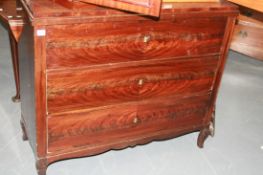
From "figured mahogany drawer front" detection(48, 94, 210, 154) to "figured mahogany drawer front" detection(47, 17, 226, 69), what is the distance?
258 millimetres

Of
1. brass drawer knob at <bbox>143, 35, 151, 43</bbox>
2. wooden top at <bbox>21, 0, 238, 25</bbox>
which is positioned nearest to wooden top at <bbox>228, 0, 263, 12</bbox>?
wooden top at <bbox>21, 0, 238, 25</bbox>

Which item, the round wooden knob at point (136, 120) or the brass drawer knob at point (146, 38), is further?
the round wooden knob at point (136, 120)

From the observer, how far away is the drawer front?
55.8 inches

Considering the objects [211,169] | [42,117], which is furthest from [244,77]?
[42,117]

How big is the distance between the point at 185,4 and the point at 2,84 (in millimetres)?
1563

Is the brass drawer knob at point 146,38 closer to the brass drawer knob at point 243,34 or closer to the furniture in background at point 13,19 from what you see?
the furniture in background at point 13,19

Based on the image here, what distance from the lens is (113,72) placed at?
148 cm

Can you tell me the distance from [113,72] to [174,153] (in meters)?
0.77

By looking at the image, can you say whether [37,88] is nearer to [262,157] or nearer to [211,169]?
[211,169]

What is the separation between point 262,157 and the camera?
6.81 ft

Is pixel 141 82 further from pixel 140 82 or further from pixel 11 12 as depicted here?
pixel 11 12

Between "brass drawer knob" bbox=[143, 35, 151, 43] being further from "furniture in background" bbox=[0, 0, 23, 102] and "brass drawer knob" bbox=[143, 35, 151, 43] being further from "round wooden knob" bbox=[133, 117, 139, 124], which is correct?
"furniture in background" bbox=[0, 0, 23, 102]

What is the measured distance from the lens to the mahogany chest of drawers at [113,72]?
1.33m

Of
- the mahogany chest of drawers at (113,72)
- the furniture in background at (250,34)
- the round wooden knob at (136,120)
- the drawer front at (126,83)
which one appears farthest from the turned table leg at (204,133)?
the furniture in background at (250,34)
